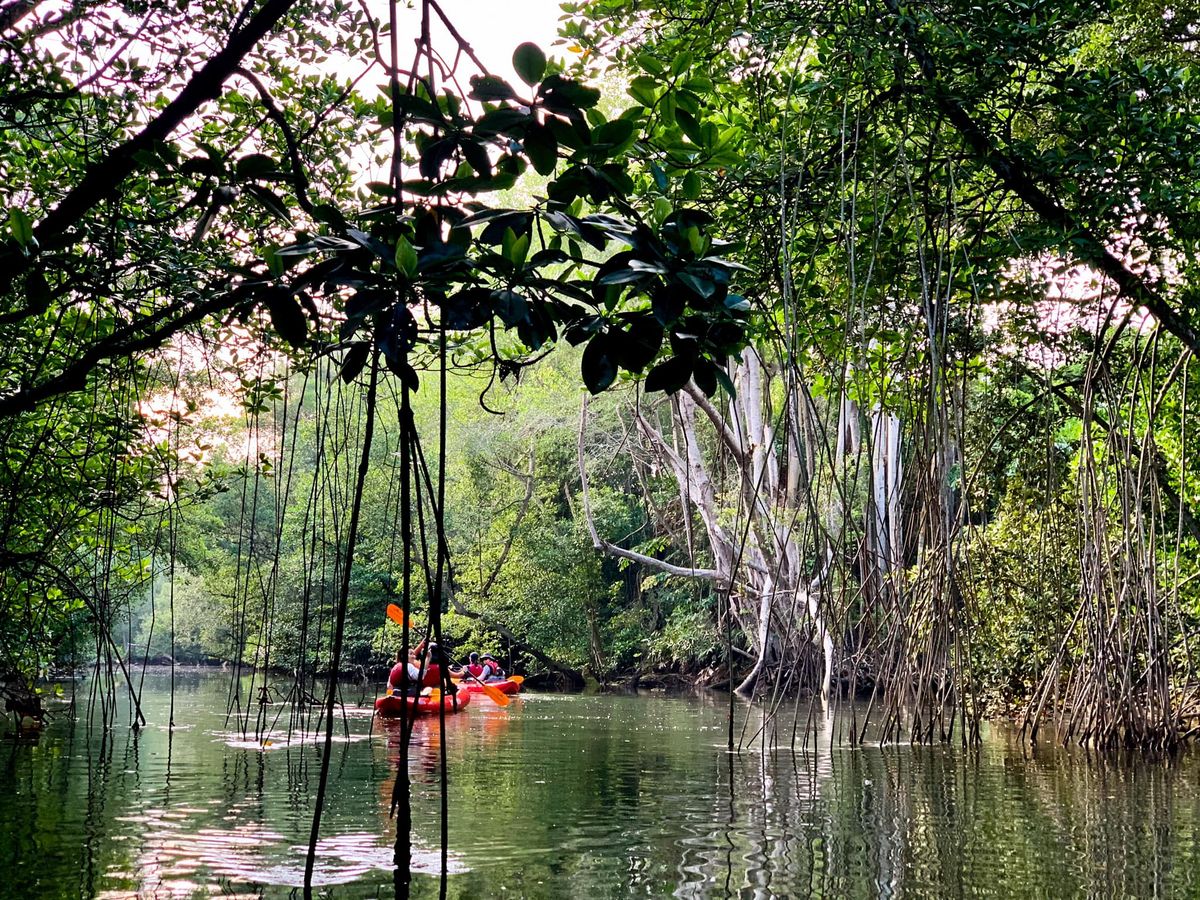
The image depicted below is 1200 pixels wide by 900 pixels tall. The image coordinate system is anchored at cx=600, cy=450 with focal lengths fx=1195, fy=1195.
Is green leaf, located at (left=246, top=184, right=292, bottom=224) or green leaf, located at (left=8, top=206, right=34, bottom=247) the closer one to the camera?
green leaf, located at (left=246, top=184, right=292, bottom=224)

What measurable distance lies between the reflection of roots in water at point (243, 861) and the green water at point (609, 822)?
1 centimetres

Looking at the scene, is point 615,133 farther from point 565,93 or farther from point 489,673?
point 489,673

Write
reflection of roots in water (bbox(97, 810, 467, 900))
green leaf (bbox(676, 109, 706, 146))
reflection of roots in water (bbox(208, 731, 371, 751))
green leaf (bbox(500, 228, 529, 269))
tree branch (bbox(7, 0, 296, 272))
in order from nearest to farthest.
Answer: green leaf (bbox(500, 228, 529, 269))
green leaf (bbox(676, 109, 706, 146))
tree branch (bbox(7, 0, 296, 272))
reflection of roots in water (bbox(97, 810, 467, 900))
reflection of roots in water (bbox(208, 731, 371, 751))

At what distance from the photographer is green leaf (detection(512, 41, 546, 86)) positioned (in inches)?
71.2

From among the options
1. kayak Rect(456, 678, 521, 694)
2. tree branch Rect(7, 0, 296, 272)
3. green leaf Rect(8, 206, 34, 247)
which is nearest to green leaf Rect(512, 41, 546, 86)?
tree branch Rect(7, 0, 296, 272)

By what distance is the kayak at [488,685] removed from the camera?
15422mm

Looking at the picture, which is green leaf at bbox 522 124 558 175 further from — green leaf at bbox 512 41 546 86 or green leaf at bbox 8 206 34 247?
green leaf at bbox 8 206 34 247

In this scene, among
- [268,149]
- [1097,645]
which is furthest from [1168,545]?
[268,149]

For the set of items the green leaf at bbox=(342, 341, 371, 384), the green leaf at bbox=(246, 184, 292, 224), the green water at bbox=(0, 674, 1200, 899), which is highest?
the green leaf at bbox=(246, 184, 292, 224)

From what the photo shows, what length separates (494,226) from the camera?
6.19 ft

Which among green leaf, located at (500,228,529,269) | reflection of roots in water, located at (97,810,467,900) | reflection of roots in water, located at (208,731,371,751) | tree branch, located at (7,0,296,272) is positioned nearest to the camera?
green leaf, located at (500,228,529,269)

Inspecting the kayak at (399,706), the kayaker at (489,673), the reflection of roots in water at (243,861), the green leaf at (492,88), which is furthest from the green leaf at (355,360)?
the kayaker at (489,673)

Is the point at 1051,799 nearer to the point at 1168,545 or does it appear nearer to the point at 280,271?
the point at 1168,545

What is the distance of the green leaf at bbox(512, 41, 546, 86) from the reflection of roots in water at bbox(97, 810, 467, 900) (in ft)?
8.16
